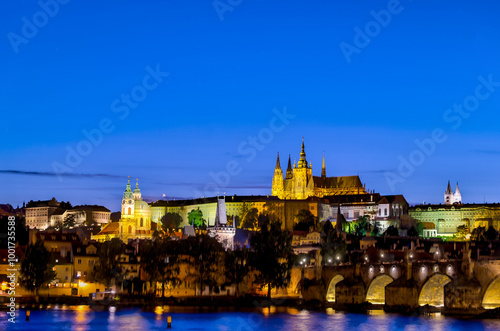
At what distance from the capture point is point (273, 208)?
16450 cm

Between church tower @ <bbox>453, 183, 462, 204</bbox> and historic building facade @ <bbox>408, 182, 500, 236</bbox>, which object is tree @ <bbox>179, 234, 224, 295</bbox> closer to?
historic building facade @ <bbox>408, 182, 500, 236</bbox>

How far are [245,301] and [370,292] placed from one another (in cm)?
997

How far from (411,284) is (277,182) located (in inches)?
5074

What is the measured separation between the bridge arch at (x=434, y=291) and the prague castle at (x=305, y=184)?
121254mm

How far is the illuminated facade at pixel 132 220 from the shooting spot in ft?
387

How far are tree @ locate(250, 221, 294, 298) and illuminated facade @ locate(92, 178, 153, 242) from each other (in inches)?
1928

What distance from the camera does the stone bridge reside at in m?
55.9

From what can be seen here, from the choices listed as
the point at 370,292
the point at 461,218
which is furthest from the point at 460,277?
the point at 461,218

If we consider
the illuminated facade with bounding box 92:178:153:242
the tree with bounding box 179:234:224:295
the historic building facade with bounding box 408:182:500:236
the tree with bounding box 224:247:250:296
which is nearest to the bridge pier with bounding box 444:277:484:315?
the tree with bounding box 224:247:250:296

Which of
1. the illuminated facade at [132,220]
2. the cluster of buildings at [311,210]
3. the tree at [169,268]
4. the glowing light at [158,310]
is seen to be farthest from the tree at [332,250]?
the cluster of buildings at [311,210]

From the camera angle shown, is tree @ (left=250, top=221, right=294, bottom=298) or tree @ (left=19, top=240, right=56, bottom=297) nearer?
tree @ (left=19, top=240, right=56, bottom=297)

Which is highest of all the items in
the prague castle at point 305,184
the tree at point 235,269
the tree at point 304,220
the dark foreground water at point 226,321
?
the prague castle at point 305,184

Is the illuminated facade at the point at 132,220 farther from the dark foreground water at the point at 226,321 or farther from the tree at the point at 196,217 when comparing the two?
the dark foreground water at the point at 226,321

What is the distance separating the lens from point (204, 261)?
67.0 metres
